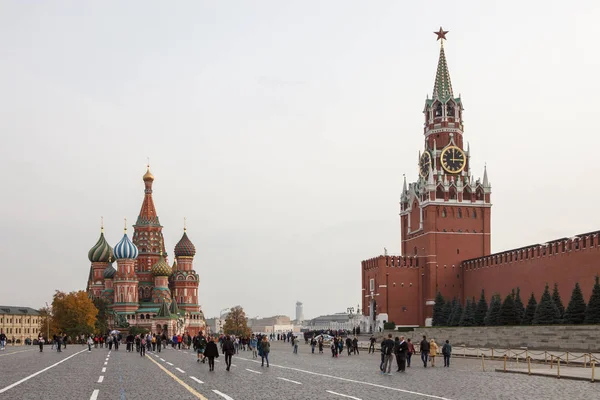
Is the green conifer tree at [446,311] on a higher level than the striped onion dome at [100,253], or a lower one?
Result: lower

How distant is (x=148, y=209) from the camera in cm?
10950

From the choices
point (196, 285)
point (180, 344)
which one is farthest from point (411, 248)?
point (196, 285)

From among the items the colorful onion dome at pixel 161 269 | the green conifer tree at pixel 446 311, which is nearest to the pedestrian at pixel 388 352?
the green conifer tree at pixel 446 311

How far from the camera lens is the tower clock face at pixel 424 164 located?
80.4m

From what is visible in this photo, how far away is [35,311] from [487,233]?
112 meters

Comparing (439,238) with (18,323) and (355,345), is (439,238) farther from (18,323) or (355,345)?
(18,323)

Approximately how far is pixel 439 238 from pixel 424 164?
880 cm

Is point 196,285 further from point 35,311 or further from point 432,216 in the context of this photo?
point 35,311

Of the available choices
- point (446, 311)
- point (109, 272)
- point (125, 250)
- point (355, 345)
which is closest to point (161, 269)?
point (125, 250)

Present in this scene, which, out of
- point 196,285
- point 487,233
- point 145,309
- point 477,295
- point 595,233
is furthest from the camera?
point 196,285

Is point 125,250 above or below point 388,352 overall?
above

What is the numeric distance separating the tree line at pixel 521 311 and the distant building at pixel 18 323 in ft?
316

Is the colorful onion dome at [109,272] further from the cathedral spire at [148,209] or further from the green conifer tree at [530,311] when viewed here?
the green conifer tree at [530,311]

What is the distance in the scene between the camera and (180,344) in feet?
179
